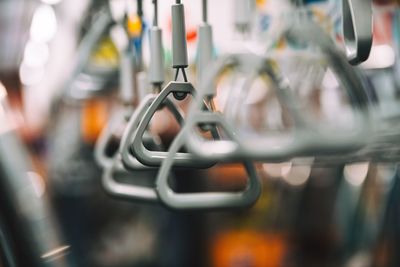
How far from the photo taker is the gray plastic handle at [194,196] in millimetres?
686

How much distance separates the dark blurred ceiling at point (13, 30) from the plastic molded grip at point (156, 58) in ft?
3.49

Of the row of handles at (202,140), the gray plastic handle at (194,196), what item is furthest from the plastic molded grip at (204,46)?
the gray plastic handle at (194,196)

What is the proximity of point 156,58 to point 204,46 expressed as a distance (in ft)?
0.17

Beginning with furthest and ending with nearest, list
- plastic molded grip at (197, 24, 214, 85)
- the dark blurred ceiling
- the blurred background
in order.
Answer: the dark blurred ceiling
the blurred background
plastic molded grip at (197, 24, 214, 85)

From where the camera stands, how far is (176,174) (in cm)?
203

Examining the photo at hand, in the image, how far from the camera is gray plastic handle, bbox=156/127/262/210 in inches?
27.0

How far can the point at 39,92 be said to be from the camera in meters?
1.74

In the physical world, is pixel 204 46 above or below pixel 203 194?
above

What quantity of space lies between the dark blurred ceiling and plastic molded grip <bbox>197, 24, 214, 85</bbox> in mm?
1066

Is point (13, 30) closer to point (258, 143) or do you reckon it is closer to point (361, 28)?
point (258, 143)

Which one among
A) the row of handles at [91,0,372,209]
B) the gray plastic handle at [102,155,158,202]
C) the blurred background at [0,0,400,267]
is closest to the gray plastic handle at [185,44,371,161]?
the row of handles at [91,0,372,209]

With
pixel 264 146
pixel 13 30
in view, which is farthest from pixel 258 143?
pixel 13 30

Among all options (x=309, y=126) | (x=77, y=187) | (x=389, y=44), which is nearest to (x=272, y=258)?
(x=77, y=187)

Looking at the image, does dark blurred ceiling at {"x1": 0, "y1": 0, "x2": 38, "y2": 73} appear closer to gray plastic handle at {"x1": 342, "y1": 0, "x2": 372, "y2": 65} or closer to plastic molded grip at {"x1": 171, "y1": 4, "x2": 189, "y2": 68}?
plastic molded grip at {"x1": 171, "y1": 4, "x2": 189, "y2": 68}
